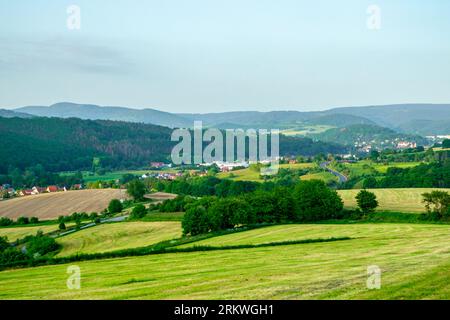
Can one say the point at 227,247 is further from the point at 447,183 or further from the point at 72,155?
the point at 72,155

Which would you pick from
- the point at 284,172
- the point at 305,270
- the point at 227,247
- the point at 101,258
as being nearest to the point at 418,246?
the point at 305,270

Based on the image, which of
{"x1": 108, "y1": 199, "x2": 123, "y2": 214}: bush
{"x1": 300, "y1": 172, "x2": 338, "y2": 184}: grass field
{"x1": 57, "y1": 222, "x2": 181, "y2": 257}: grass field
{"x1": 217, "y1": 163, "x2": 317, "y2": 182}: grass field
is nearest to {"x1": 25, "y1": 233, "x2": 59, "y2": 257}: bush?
{"x1": 57, "y1": 222, "x2": 181, "y2": 257}: grass field

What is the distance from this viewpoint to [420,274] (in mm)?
16531

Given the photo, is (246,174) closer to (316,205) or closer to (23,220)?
(23,220)

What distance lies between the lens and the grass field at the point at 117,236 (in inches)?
2095

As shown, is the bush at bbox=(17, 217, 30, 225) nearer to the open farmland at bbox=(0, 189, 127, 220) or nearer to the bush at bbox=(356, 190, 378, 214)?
the open farmland at bbox=(0, 189, 127, 220)

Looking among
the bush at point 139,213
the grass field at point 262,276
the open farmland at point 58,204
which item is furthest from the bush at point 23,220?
the grass field at point 262,276

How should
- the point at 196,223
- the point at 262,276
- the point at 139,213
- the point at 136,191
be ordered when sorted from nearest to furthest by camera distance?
the point at 262,276 → the point at 196,223 → the point at 139,213 → the point at 136,191

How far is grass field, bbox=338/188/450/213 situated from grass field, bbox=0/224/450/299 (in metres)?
35.6

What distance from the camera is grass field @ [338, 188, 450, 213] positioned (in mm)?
63963

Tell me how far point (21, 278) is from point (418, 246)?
1917 centimetres

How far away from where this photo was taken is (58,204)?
92.8m

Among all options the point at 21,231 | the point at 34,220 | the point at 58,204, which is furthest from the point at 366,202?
the point at 58,204

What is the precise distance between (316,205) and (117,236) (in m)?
22.7
